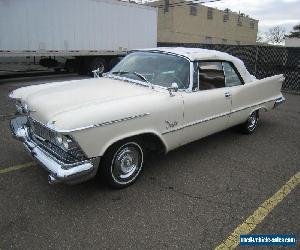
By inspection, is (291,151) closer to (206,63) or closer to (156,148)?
(206,63)

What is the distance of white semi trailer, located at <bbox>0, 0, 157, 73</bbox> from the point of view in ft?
38.7

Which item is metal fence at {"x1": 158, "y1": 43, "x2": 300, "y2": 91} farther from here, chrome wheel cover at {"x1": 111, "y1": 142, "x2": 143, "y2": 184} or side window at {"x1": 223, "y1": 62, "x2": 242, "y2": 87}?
chrome wheel cover at {"x1": 111, "y1": 142, "x2": 143, "y2": 184}

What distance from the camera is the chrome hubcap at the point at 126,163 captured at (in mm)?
3807

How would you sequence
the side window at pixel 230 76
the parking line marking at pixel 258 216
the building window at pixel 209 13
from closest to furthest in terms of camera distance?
1. the parking line marking at pixel 258 216
2. the side window at pixel 230 76
3. the building window at pixel 209 13

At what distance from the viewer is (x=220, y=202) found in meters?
3.77

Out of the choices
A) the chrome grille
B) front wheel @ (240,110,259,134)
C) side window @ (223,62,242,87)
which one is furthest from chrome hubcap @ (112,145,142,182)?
front wheel @ (240,110,259,134)

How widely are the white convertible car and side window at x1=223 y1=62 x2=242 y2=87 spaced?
0.06 feet

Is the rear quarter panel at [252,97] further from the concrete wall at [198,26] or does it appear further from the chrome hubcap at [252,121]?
the concrete wall at [198,26]

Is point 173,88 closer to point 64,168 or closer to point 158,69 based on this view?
point 158,69

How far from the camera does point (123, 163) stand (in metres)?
3.89

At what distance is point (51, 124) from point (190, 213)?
1764 millimetres

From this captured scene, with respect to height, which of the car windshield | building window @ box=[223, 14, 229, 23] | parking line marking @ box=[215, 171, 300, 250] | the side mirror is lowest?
parking line marking @ box=[215, 171, 300, 250]

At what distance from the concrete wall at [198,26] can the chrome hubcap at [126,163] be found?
3868 centimetres

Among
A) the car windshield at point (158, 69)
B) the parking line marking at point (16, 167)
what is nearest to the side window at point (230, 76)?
the car windshield at point (158, 69)
